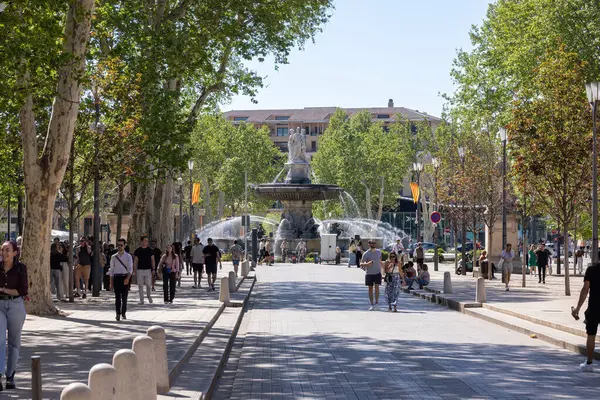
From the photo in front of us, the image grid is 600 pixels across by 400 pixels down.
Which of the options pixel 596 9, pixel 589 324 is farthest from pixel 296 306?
pixel 596 9

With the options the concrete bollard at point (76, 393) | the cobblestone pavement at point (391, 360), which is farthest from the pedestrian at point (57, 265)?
the concrete bollard at point (76, 393)

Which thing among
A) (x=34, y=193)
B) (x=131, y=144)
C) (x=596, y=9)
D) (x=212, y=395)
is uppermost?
(x=596, y=9)

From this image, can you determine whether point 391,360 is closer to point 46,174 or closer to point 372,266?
point 46,174

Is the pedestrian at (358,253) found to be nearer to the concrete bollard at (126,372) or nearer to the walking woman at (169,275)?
the walking woman at (169,275)

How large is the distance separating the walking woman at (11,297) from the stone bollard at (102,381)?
15.2ft

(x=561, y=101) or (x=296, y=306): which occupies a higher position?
(x=561, y=101)

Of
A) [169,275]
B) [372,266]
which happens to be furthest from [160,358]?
[372,266]

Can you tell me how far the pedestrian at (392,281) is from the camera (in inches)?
1051

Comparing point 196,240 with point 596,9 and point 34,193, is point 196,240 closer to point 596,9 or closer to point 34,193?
point 34,193

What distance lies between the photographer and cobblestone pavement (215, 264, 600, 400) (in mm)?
12197

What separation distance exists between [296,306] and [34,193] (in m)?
8.58

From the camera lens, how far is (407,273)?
37.5 m

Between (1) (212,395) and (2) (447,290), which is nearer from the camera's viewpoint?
(1) (212,395)

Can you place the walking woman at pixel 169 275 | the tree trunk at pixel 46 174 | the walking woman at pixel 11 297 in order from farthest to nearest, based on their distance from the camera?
1. the walking woman at pixel 169 275
2. the tree trunk at pixel 46 174
3. the walking woman at pixel 11 297
